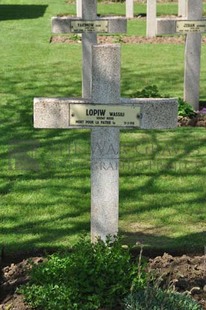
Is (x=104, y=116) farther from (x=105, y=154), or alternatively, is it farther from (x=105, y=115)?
(x=105, y=154)

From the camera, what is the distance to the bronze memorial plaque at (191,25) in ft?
33.8

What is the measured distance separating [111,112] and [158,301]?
1.27m

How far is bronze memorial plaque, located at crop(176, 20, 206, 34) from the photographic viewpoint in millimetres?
10312

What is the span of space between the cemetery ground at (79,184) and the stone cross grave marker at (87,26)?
1013 mm

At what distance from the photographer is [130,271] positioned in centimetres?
480

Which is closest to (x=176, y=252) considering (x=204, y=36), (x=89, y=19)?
(x=89, y=19)

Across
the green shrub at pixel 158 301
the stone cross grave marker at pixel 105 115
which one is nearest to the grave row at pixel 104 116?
the stone cross grave marker at pixel 105 115

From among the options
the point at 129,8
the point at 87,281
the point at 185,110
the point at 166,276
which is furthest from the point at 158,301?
the point at 129,8

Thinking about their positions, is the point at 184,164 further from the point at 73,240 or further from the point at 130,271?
the point at 130,271

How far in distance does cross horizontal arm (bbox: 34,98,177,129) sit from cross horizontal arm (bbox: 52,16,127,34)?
5.78 m

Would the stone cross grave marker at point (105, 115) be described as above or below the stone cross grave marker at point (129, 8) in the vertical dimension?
below

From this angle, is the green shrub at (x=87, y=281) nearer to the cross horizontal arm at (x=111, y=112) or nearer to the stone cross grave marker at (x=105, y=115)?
the stone cross grave marker at (x=105, y=115)

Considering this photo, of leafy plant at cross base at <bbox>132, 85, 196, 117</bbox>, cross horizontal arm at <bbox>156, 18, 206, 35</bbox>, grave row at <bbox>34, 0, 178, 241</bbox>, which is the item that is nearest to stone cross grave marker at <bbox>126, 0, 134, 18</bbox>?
leafy plant at cross base at <bbox>132, 85, 196, 117</bbox>

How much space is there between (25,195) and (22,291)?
258cm
